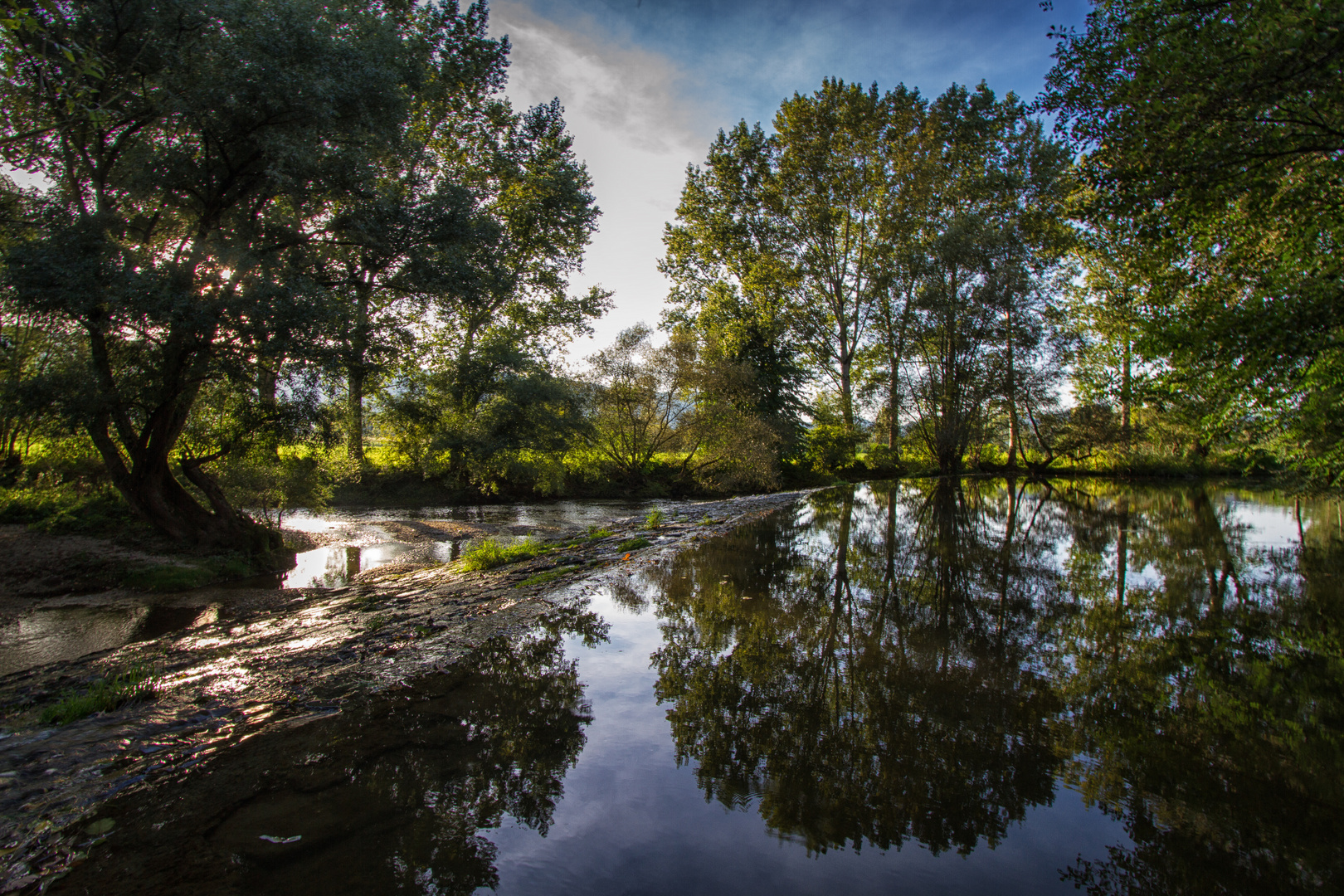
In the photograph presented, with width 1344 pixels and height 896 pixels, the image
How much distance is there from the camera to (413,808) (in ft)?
9.78

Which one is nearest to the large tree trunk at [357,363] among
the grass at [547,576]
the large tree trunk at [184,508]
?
the large tree trunk at [184,508]

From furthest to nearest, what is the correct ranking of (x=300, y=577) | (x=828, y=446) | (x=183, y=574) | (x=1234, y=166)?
(x=828, y=446), (x=300, y=577), (x=183, y=574), (x=1234, y=166)

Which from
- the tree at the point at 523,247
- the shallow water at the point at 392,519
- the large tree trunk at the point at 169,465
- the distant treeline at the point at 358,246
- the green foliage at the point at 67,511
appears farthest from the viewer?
the tree at the point at 523,247

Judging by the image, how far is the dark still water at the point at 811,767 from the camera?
8.48 ft

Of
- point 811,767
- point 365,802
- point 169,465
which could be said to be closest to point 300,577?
point 169,465

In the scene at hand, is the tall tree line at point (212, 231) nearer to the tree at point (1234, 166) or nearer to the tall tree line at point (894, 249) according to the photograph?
the tree at point (1234, 166)

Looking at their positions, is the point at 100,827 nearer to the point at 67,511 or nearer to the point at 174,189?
the point at 67,511

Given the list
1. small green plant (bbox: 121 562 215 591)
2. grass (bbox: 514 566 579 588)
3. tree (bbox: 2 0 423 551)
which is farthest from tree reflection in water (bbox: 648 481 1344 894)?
tree (bbox: 2 0 423 551)

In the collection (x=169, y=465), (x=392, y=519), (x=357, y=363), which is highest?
(x=357, y=363)

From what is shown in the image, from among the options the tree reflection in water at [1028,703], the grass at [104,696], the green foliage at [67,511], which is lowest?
the grass at [104,696]

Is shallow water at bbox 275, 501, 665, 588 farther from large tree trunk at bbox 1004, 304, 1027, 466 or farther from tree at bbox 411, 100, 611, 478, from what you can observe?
large tree trunk at bbox 1004, 304, 1027, 466

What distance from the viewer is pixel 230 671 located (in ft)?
16.5

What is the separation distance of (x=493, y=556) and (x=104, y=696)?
19.0 ft

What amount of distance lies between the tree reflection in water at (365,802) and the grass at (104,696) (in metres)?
1.58
